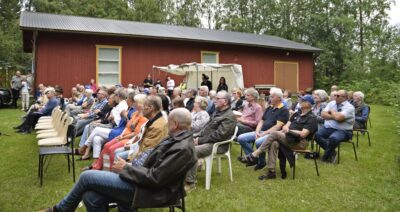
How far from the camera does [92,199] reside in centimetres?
271

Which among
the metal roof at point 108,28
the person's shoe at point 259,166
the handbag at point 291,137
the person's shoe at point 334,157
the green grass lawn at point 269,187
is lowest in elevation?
A: the green grass lawn at point 269,187

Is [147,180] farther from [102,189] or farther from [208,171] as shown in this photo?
[208,171]

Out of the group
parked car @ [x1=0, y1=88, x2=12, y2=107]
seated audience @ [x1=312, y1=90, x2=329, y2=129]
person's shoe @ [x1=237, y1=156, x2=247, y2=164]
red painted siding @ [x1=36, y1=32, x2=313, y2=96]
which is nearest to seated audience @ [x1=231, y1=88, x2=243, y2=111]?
seated audience @ [x1=312, y1=90, x2=329, y2=129]

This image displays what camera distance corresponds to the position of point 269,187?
4422 mm

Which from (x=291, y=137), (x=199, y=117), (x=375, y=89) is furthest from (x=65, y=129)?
(x=375, y=89)

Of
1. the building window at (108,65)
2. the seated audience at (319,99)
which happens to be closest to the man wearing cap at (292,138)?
the seated audience at (319,99)

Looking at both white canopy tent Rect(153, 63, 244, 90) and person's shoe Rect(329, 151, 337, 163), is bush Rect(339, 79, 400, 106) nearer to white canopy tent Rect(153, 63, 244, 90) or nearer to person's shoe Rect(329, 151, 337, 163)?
white canopy tent Rect(153, 63, 244, 90)

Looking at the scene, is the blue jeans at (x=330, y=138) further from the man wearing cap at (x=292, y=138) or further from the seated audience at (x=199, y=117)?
the seated audience at (x=199, y=117)

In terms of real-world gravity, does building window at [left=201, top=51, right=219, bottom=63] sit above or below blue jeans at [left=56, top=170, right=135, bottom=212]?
above

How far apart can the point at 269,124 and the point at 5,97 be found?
1250cm

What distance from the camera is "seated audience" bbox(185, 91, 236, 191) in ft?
14.5

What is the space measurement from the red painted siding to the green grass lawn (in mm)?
7633

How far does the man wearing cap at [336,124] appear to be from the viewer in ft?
18.0

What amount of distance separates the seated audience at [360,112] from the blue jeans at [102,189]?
225 inches
